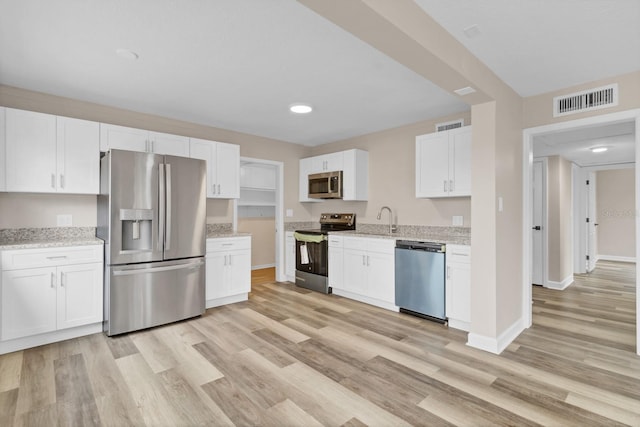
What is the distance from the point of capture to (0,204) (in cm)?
307

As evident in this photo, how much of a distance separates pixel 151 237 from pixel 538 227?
5758 millimetres

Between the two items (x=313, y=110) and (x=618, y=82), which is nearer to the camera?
(x=618, y=82)

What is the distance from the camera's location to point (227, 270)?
412 cm

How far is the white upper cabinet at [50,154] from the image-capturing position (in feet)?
9.59

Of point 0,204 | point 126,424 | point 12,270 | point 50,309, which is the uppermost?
point 0,204

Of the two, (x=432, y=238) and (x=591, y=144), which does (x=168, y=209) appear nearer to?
(x=432, y=238)

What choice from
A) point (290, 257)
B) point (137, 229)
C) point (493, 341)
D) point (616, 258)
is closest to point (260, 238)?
point (290, 257)

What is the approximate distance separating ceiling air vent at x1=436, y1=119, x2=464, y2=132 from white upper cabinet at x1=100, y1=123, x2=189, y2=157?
127 inches

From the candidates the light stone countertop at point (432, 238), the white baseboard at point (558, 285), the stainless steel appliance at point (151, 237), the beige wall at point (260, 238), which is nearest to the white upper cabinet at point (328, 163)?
the light stone countertop at point (432, 238)

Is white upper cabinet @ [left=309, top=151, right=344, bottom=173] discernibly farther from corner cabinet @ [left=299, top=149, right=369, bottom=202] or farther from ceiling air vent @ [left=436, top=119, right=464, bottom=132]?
ceiling air vent @ [left=436, top=119, right=464, bottom=132]

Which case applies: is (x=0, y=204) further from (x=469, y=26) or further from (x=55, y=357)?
(x=469, y=26)

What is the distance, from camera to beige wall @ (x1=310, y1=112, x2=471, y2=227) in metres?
4.09

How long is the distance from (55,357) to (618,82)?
538cm

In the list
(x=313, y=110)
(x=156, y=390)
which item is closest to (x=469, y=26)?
(x=313, y=110)
